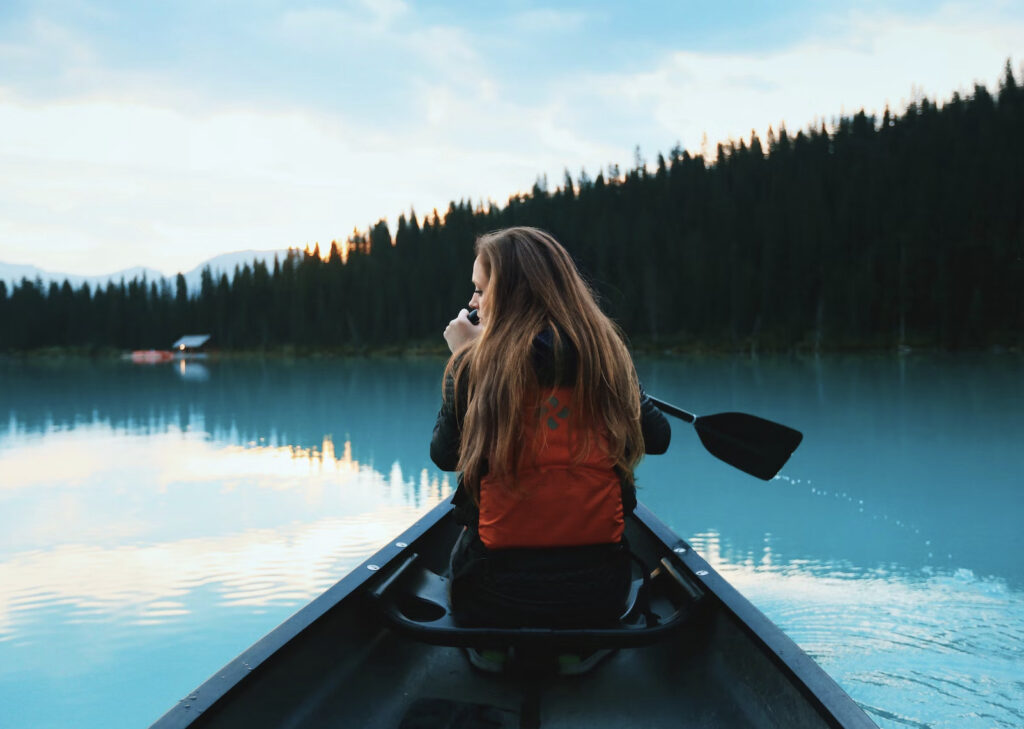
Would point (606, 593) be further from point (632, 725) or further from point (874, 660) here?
point (874, 660)

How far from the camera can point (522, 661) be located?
232 centimetres

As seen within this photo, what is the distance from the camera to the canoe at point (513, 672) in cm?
190

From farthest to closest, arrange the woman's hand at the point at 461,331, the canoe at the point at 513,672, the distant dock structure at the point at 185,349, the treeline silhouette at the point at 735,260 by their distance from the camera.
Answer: the distant dock structure at the point at 185,349, the treeline silhouette at the point at 735,260, the woman's hand at the point at 461,331, the canoe at the point at 513,672

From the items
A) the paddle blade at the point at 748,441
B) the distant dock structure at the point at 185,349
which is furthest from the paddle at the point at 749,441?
the distant dock structure at the point at 185,349

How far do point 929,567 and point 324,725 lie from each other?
4.91 m

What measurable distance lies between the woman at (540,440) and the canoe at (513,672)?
5.2 inches

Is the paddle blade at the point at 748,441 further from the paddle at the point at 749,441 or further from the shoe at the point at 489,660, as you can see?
the shoe at the point at 489,660

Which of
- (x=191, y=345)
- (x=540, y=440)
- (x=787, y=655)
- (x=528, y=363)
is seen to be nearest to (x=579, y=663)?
(x=787, y=655)

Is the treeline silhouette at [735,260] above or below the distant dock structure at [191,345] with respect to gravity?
above

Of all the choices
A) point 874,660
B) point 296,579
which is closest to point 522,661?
point 874,660

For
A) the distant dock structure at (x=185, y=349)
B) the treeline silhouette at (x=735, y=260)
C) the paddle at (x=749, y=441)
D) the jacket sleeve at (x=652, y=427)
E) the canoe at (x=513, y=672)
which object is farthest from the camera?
the distant dock structure at (x=185, y=349)

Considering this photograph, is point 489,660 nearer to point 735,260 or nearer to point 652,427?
point 652,427

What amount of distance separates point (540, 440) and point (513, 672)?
3.05 ft

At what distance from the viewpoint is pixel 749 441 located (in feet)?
11.3
